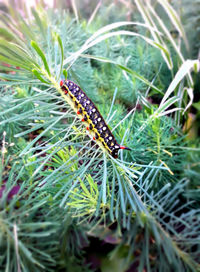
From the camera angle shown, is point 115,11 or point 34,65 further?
point 115,11

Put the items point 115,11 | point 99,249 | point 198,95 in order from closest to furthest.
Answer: point 99,249
point 198,95
point 115,11

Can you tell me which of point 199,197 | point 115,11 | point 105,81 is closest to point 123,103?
point 105,81

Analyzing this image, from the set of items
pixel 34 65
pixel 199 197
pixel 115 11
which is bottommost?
pixel 199 197

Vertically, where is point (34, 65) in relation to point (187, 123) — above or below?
above

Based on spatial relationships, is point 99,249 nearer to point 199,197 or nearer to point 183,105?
point 199,197

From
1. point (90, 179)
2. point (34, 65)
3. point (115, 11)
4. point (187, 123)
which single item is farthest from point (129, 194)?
point (115, 11)

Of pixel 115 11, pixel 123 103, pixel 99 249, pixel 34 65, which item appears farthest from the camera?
pixel 115 11
